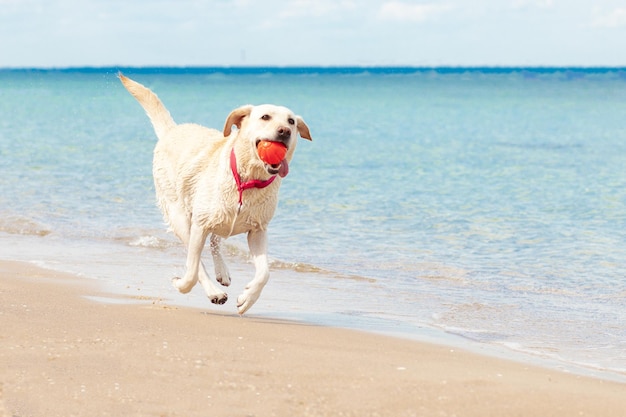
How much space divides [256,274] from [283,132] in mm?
1081

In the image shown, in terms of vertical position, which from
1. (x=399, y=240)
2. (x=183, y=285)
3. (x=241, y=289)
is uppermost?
(x=183, y=285)

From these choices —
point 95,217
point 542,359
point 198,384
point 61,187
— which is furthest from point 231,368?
point 61,187

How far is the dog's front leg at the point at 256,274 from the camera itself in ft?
22.7

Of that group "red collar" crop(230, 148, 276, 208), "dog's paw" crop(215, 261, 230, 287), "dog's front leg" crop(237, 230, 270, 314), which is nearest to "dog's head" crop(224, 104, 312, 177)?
"red collar" crop(230, 148, 276, 208)

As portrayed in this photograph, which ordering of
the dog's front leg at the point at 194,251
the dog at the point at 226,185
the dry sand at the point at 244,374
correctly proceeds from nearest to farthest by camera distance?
the dry sand at the point at 244,374, the dog at the point at 226,185, the dog's front leg at the point at 194,251

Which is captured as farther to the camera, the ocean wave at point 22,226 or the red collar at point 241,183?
the ocean wave at point 22,226

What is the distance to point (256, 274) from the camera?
22.9 ft

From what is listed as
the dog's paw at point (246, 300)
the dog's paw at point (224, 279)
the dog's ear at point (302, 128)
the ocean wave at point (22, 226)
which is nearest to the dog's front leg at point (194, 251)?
the dog's paw at point (246, 300)

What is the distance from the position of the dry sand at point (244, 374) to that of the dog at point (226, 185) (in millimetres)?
779

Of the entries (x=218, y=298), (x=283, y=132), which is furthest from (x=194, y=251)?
(x=283, y=132)

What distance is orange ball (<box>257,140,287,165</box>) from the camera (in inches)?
258

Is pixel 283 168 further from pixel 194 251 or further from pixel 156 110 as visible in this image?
pixel 156 110

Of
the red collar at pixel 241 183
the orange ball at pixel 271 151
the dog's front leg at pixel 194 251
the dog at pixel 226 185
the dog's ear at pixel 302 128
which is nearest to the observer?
the orange ball at pixel 271 151

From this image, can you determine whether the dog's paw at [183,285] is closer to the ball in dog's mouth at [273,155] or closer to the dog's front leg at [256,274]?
the dog's front leg at [256,274]
